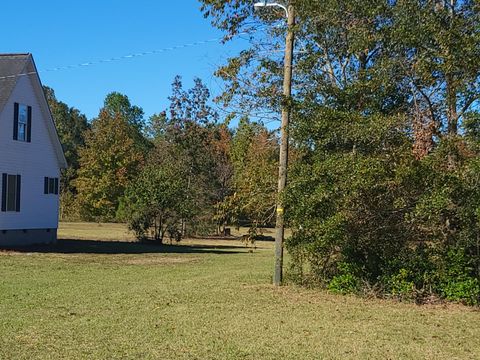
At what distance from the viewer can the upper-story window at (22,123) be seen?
23969mm

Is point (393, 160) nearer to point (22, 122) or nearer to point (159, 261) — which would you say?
point (159, 261)

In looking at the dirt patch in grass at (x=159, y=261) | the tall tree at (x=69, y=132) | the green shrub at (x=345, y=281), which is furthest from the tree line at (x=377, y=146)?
the tall tree at (x=69, y=132)

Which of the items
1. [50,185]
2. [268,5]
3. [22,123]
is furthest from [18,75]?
[268,5]

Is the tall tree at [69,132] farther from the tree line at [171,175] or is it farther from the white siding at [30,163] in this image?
the white siding at [30,163]

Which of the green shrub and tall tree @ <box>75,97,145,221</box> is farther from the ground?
tall tree @ <box>75,97,145,221</box>

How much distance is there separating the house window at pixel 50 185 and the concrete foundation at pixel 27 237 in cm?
171

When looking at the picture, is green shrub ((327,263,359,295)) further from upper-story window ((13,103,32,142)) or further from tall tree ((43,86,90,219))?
tall tree ((43,86,90,219))

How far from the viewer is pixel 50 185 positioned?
1045 inches

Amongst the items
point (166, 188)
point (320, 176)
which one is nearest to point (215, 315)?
point (320, 176)

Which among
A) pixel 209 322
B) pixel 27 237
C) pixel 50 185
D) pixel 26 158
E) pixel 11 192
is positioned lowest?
pixel 27 237

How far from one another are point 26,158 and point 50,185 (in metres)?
2.24

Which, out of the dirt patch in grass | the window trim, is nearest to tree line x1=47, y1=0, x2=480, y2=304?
the dirt patch in grass

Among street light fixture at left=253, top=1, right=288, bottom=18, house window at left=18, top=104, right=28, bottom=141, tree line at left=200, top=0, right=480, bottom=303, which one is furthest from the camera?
house window at left=18, top=104, right=28, bottom=141

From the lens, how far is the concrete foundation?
76.8 ft
